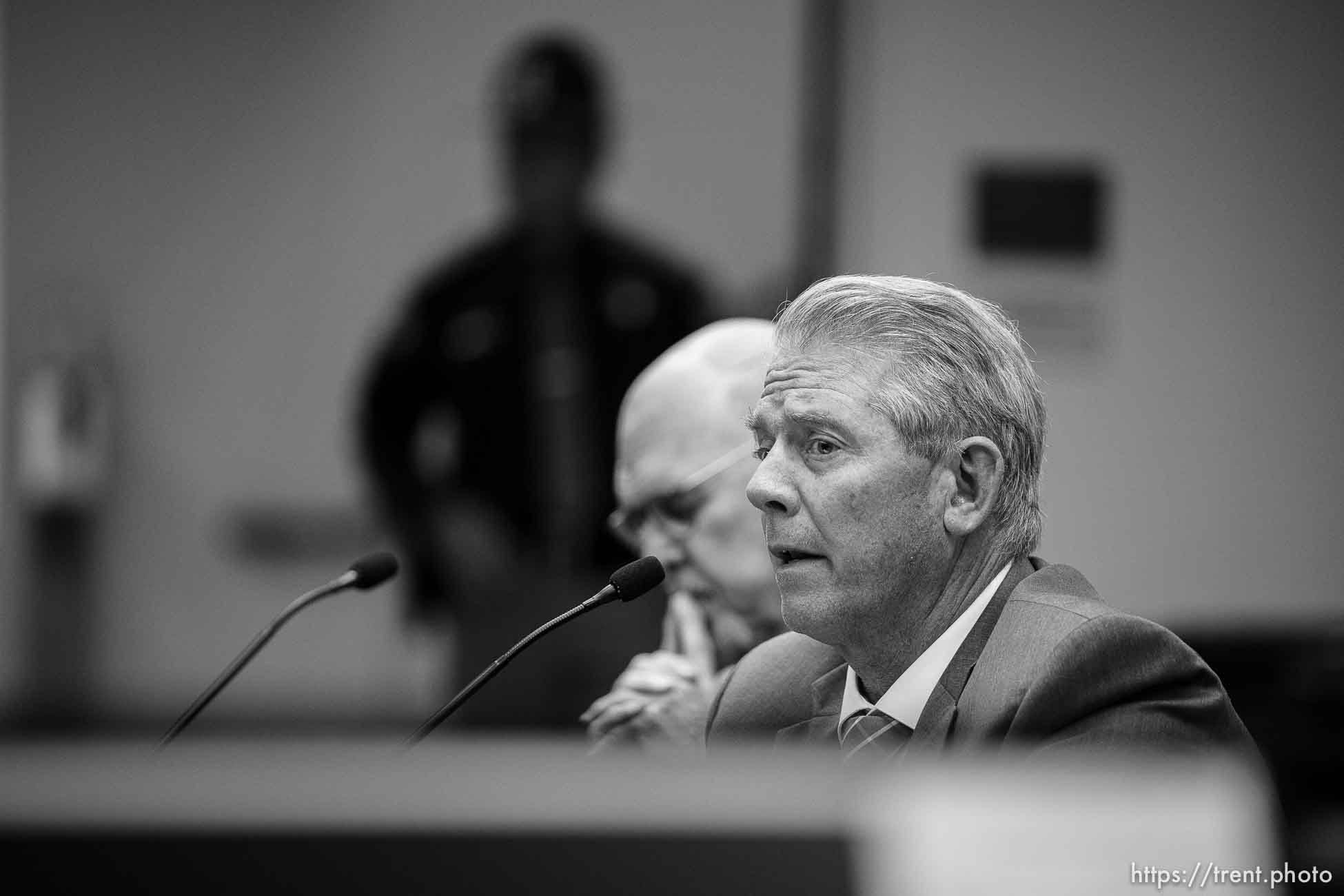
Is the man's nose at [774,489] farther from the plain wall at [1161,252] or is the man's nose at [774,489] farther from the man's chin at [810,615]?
the plain wall at [1161,252]

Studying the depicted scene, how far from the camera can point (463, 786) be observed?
0.63m

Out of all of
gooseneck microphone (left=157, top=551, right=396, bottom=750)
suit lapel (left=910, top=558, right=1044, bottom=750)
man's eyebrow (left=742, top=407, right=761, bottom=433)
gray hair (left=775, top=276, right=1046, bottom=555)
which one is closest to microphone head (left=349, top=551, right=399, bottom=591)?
gooseneck microphone (left=157, top=551, right=396, bottom=750)

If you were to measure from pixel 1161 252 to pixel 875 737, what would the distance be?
408 cm

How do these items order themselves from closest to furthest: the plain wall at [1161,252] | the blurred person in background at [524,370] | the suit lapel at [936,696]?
the suit lapel at [936,696], the blurred person in background at [524,370], the plain wall at [1161,252]

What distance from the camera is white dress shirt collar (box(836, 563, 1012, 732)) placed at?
1.68 meters

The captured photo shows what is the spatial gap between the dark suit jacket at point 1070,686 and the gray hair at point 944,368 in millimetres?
103

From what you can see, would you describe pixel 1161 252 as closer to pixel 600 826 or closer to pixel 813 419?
pixel 813 419

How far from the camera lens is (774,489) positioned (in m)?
1.71

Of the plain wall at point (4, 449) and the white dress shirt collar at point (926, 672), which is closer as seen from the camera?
the white dress shirt collar at point (926, 672)

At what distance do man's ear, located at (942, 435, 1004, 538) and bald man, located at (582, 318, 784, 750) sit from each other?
59 centimetres

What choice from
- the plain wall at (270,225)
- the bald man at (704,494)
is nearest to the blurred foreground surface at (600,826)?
the bald man at (704,494)

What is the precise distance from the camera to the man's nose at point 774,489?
5.58 ft

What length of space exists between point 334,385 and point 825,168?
5.59 ft

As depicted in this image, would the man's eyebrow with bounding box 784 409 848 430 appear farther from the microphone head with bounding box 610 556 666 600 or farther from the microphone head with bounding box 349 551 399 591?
the microphone head with bounding box 349 551 399 591
